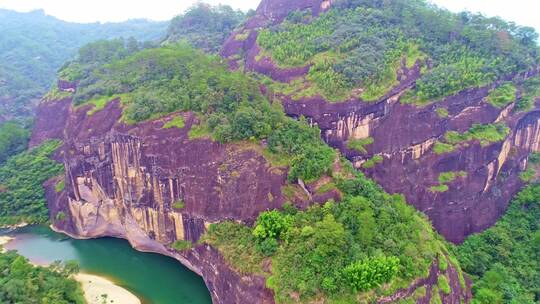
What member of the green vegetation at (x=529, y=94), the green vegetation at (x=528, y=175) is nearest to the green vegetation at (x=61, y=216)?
the green vegetation at (x=528, y=175)

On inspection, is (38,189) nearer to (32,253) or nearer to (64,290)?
(32,253)

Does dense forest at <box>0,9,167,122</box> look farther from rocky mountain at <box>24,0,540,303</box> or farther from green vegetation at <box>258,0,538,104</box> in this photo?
green vegetation at <box>258,0,538,104</box>

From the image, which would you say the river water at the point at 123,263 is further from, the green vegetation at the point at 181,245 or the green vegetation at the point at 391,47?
the green vegetation at the point at 391,47

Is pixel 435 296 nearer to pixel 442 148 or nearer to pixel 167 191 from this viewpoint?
pixel 442 148

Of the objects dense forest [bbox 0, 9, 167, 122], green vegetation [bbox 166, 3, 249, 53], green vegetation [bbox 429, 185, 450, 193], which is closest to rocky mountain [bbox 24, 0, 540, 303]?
green vegetation [bbox 429, 185, 450, 193]

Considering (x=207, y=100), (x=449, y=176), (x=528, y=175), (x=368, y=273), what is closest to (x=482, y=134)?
(x=449, y=176)

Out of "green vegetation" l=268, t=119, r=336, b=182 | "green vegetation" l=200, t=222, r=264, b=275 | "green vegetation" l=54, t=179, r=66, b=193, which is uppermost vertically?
"green vegetation" l=268, t=119, r=336, b=182
